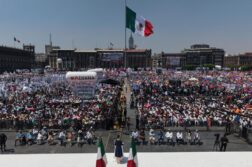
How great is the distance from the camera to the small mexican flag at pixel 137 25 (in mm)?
20047

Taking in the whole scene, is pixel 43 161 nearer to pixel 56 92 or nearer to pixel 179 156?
pixel 179 156

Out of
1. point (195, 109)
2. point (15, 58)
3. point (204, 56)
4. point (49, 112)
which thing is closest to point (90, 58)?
point (15, 58)

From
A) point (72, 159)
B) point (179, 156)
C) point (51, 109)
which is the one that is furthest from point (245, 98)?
point (72, 159)

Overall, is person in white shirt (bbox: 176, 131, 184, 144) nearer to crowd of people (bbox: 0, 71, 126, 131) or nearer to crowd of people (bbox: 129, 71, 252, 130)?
crowd of people (bbox: 129, 71, 252, 130)

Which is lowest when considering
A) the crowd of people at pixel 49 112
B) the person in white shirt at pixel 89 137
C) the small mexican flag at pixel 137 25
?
the person in white shirt at pixel 89 137

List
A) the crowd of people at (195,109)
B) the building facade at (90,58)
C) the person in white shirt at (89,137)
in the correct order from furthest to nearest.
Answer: the building facade at (90,58) → the crowd of people at (195,109) → the person in white shirt at (89,137)

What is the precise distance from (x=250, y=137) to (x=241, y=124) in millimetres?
1776

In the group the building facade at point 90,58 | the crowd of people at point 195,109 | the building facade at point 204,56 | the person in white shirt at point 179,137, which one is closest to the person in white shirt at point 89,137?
the crowd of people at point 195,109

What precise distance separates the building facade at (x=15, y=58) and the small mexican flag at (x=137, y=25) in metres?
99.8

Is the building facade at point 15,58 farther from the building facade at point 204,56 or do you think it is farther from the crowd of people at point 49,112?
the building facade at point 204,56

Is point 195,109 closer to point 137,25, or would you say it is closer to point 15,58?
point 137,25

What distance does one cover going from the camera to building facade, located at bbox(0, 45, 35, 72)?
111 m

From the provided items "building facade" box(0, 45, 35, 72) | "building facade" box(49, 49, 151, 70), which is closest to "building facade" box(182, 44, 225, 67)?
"building facade" box(49, 49, 151, 70)

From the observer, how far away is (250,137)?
1648cm
